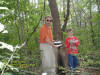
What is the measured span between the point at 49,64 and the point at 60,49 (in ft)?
2.19

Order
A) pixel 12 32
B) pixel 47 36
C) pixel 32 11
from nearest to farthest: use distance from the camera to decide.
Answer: pixel 47 36 < pixel 32 11 < pixel 12 32

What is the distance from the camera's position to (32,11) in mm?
5660

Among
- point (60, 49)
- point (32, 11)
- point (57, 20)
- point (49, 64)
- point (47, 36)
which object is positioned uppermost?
point (32, 11)

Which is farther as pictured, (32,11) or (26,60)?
(32,11)

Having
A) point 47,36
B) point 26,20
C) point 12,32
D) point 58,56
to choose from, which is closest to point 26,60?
point 47,36

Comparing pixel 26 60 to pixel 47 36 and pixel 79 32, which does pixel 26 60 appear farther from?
pixel 79 32

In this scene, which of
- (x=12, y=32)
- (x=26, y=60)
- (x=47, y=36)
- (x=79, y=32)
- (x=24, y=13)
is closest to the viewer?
(x=26, y=60)

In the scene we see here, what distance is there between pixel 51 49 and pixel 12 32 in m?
2.77

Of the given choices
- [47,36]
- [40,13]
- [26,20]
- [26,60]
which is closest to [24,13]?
[26,20]

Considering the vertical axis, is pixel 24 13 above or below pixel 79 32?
above

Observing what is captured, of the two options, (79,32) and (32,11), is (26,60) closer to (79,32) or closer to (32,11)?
(32,11)

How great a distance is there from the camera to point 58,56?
4441 mm

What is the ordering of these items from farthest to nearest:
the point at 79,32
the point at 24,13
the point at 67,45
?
the point at 79,32 → the point at 24,13 → the point at 67,45

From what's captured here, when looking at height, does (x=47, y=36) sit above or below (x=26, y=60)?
above
